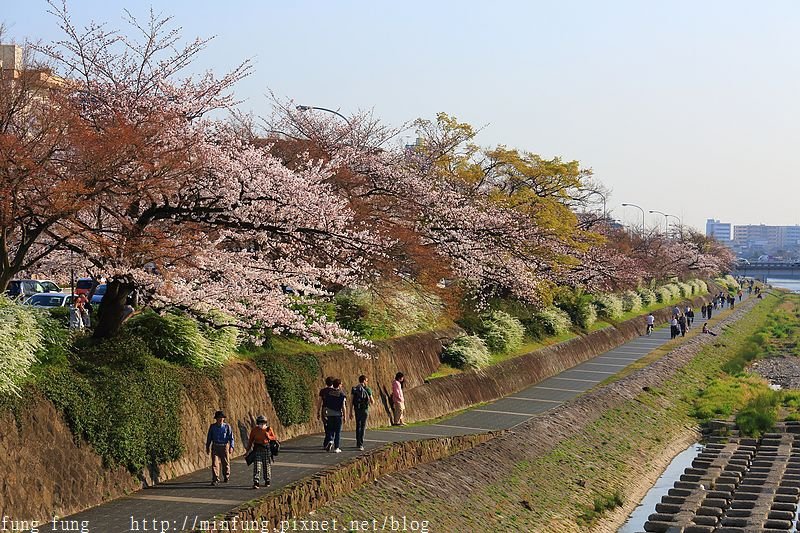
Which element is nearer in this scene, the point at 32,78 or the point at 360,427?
the point at 32,78

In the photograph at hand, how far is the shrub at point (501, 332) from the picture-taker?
37062 mm

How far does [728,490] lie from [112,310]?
55.8ft

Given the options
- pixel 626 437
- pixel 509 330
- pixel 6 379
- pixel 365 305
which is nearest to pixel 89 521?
pixel 6 379

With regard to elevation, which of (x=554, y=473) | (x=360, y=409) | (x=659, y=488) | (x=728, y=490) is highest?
(x=360, y=409)

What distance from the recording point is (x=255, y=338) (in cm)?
2194

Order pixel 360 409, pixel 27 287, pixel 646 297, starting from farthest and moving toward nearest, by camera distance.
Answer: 1. pixel 646 297
2. pixel 27 287
3. pixel 360 409

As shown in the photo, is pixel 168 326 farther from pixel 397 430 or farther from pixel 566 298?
pixel 566 298

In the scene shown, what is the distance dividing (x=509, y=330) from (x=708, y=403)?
952cm

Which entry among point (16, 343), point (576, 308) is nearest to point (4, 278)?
point (16, 343)

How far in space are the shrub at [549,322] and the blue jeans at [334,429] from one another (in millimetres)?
23887

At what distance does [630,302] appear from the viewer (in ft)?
222

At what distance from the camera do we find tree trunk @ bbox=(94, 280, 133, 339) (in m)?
18.7

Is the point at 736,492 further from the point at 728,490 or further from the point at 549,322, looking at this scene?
the point at 549,322

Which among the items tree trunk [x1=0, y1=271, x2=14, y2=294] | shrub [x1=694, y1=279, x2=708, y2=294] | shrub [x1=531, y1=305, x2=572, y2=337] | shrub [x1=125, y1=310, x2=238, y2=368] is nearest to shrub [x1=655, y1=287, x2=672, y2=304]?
shrub [x1=694, y1=279, x2=708, y2=294]
